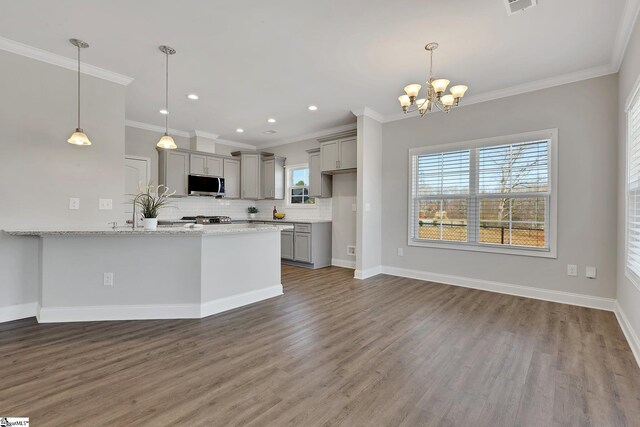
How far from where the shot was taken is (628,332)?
2.64 meters

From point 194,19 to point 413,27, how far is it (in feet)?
6.23

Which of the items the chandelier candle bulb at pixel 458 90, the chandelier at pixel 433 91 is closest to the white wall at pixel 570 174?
the chandelier at pixel 433 91

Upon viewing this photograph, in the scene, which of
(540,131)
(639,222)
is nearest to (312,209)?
(540,131)

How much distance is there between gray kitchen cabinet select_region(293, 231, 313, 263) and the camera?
18.6ft

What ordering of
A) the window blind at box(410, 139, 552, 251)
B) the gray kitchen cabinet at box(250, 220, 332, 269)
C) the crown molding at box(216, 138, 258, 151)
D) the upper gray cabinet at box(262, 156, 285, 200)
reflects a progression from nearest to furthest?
the window blind at box(410, 139, 552, 251) → the gray kitchen cabinet at box(250, 220, 332, 269) → the upper gray cabinet at box(262, 156, 285, 200) → the crown molding at box(216, 138, 258, 151)

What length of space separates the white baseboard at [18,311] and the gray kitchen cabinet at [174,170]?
3.05 meters

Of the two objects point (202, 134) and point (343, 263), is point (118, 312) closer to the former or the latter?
point (343, 263)

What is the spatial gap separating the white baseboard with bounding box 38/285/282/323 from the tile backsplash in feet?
10.9

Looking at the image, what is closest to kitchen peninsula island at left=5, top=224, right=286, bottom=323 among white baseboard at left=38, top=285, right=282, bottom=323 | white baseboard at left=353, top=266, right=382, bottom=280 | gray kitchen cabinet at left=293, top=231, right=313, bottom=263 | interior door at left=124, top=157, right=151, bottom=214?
white baseboard at left=38, top=285, right=282, bottom=323

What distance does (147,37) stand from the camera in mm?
2859

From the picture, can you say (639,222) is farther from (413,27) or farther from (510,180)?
(413,27)

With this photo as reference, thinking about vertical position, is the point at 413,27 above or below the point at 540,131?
above

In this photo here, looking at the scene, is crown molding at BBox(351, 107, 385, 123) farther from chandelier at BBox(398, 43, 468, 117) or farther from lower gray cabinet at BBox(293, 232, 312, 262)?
lower gray cabinet at BBox(293, 232, 312, 262)

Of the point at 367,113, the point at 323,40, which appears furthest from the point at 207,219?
the point at 323,40
